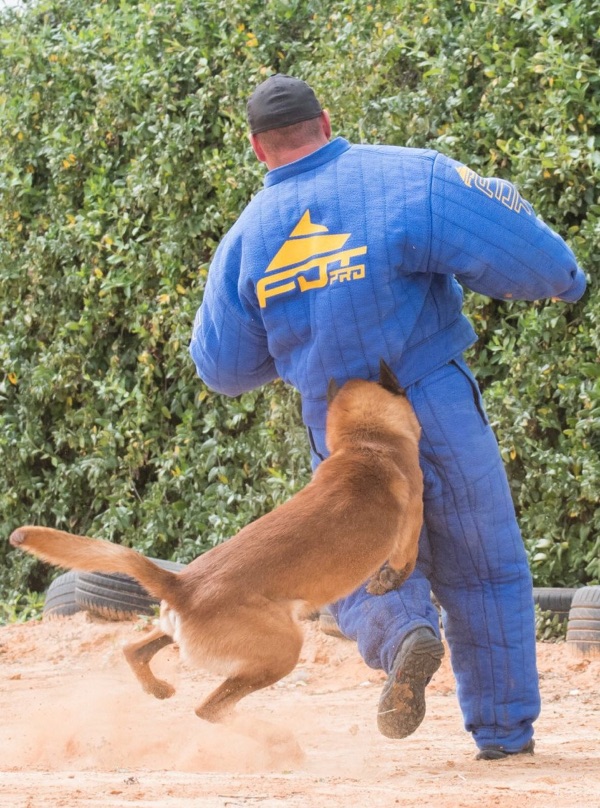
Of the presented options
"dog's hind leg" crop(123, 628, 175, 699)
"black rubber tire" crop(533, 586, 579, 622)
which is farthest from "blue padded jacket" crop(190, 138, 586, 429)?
"black rubber tire" crop(533, 586, 579, 622)

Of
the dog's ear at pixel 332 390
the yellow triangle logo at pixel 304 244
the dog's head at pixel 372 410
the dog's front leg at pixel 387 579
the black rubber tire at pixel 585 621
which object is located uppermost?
the yellow triangle logo at pixel 304 244

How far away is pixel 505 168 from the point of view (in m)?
6.22

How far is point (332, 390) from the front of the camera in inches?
145

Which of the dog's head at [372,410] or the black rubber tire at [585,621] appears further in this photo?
the black rubber tire at [585,621]

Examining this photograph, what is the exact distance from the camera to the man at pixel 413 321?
3586 mm

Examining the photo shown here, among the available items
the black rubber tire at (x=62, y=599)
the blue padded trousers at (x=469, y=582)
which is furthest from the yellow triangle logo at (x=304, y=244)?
the black rubber tire at (x=62, y=599)

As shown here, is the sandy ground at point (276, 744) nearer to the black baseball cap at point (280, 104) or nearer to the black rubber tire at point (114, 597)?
the black rubber tire at point (114, 597)

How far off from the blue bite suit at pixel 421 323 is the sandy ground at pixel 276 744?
42 centimetres

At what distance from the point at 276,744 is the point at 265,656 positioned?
81 cm

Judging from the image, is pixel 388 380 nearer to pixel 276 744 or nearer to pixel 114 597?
pixel 276 744

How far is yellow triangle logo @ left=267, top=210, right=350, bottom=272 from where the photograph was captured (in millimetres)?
3617

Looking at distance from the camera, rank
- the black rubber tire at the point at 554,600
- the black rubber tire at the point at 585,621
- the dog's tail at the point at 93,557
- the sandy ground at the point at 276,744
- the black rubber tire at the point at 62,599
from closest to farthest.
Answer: the sandy ground at the point at 276,744 < the dog's tail at the point at 93,557 < the black rubber tire at the point at 585,621 < the black rubber tire at the point at 554,600 < the black rubber tire at the point at 62,599

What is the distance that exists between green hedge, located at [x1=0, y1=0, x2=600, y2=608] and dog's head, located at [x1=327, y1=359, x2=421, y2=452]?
2373mm

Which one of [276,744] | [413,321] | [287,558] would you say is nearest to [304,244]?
[413,321]
